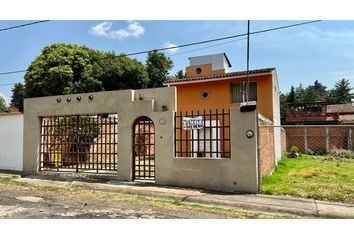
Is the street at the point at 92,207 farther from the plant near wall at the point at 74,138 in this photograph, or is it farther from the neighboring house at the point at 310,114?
the neighboring house at the point at 310,114

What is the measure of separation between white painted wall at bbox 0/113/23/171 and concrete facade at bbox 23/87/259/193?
749 millimetres

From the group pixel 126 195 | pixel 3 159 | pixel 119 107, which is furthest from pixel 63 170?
pixel 126 195

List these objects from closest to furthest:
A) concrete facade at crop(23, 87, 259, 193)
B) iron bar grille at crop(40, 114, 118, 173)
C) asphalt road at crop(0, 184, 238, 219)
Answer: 1. asphalt road at crop(0, 184, 238, 219)
2. concrete facade at crop(23, 87, 259, 193)
3. iron bar grille at crop(40, 114, 118, 173)

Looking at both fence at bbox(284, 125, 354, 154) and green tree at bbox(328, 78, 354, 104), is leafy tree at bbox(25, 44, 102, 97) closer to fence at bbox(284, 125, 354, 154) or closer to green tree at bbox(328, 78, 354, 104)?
fence at bbox(284, 125, 354, 154)

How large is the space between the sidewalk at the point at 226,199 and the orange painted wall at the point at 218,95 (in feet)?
32.6

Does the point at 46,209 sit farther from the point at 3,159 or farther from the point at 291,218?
the point at 3,159

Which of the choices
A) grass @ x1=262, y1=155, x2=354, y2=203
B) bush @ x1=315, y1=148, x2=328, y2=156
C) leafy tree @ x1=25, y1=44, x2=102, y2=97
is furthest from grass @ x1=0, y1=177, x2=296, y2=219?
leafy tree @ x1=25, y1=44, x2=102, y2=97

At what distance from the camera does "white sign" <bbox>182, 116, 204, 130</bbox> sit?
9128 millimetres

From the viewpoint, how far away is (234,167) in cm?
826

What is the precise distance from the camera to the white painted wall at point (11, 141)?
41.2 ft

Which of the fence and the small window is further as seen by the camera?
the fence

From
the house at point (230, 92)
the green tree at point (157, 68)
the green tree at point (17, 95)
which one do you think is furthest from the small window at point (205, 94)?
the green tree at point (17, 95)

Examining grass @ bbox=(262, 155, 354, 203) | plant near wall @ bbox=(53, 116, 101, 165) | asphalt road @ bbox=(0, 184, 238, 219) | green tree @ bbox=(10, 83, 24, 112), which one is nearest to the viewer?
asphalt road @ bbox=(0, 184, 238, 219)

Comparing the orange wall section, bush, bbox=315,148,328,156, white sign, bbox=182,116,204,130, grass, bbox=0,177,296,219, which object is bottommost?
grass, bbox=0,177,296,219
